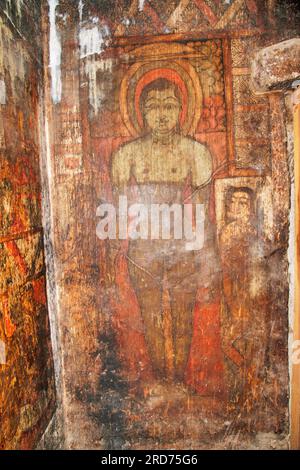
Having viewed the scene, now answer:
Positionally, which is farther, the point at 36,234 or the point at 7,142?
the point at 36,234

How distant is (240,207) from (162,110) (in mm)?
885

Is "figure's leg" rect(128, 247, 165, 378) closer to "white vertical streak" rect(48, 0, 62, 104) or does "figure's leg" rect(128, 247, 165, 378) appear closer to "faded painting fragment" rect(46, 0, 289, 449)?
"faded painting fragment" rect(46, 0, 289, 449)

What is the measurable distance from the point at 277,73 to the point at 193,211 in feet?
3.54

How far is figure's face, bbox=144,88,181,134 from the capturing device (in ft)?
8.34

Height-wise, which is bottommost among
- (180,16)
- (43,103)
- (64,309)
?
(64,309)

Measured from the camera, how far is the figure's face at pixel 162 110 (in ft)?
8.34

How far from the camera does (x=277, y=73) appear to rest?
94.8 inches

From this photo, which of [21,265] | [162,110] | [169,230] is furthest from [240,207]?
[21,265]

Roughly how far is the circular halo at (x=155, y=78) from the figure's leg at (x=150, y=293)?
0.93 m

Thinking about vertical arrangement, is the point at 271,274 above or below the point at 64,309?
above

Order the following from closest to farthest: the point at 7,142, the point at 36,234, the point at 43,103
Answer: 1. the point at 7,142
2. the point at 36,234
3. the point at 43,103

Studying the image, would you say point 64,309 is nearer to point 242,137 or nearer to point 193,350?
point 193,350

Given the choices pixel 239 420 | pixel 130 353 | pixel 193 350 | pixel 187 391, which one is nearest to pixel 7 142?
pixel 130 353

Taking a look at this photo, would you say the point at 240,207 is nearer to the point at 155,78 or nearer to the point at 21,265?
the point at 155,78
